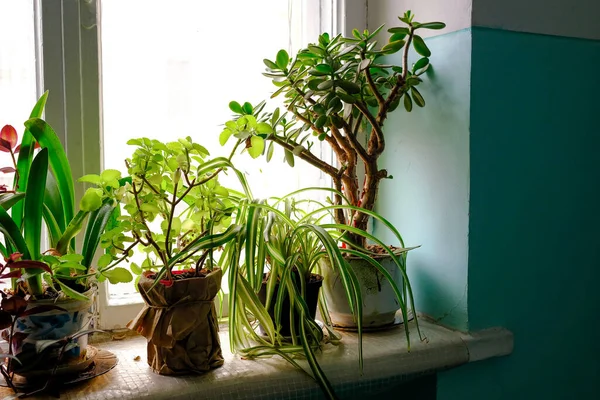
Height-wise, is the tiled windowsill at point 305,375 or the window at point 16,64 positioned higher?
the window at point 16,64

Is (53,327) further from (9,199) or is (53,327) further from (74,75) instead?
(74,75)

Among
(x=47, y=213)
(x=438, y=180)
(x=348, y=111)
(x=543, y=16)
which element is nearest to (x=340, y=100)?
(x=348, y=111)

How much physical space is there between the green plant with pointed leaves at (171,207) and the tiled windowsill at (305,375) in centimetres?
19

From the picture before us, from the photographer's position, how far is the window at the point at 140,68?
48.7 inches

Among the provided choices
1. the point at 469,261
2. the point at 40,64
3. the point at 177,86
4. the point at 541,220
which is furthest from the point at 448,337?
the point at 40,64

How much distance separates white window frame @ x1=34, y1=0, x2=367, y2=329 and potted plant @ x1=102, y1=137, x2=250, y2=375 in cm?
20

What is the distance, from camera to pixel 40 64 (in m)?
1.23

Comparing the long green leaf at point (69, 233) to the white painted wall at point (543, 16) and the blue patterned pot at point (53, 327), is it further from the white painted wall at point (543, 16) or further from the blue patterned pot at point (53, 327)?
the white painted wall at point (543, 16)

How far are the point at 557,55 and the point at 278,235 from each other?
0.77 meters

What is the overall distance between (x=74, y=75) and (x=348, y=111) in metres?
0.59

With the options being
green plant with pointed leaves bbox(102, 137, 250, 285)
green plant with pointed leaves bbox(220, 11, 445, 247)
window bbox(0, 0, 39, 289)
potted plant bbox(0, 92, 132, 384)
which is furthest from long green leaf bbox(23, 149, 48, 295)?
green plant with pointed leaves bbox(220, 11, 445, 247)

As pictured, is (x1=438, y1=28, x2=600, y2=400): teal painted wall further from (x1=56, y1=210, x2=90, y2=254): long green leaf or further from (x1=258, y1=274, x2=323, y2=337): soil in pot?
(x1=56, y1=210, x2=90, y2=254): long green leaf

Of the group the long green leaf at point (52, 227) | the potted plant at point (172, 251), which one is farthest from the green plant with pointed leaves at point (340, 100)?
the long green leaf at point (52, 227)

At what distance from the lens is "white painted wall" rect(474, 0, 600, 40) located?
129cm
